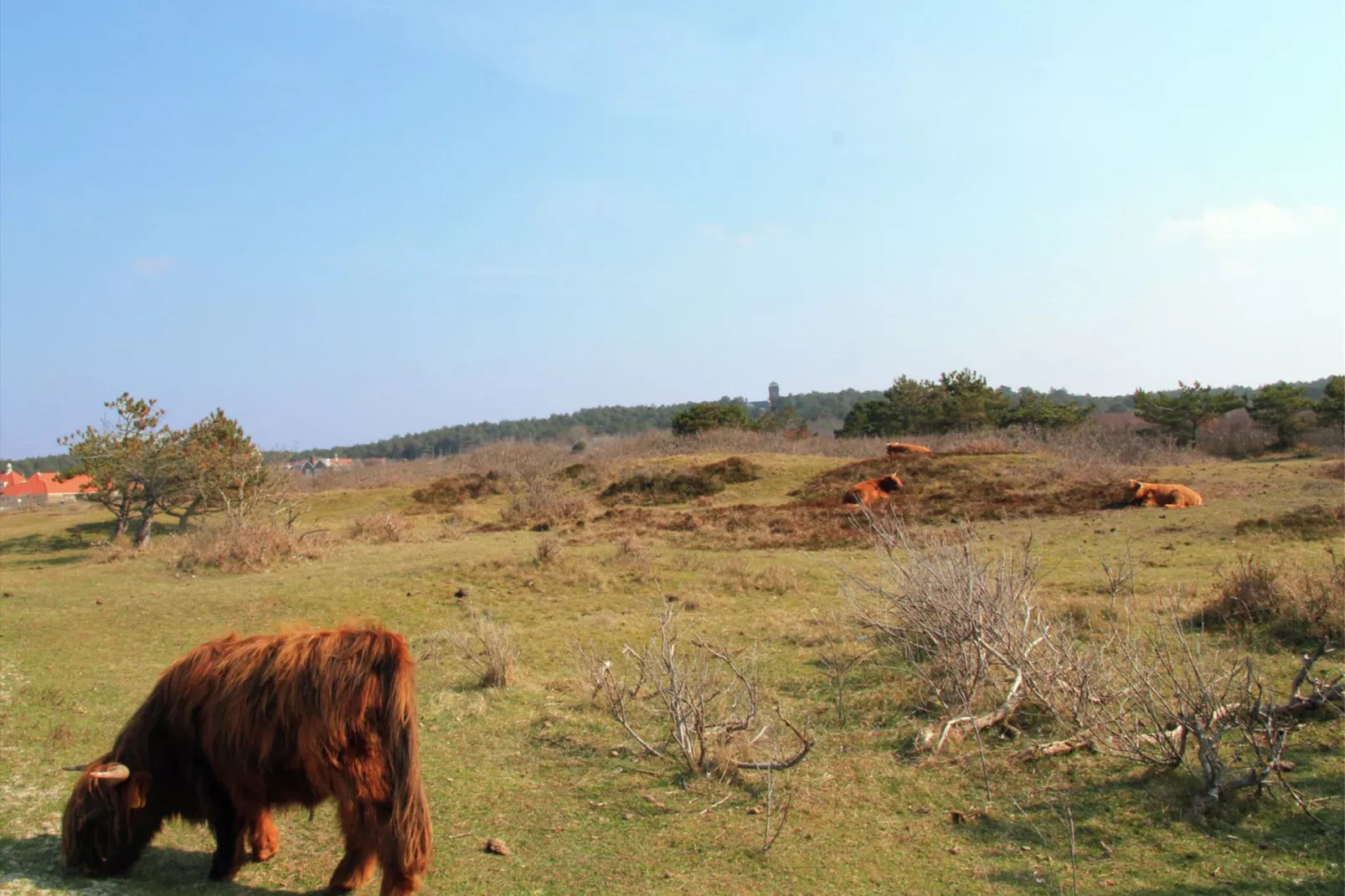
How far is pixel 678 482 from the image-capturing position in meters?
27.9

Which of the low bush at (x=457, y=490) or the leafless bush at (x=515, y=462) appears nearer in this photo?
the low bush at (x=457, y=490)

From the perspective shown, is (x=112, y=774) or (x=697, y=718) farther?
(x=697, y=718)

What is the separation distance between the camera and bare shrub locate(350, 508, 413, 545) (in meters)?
19.2

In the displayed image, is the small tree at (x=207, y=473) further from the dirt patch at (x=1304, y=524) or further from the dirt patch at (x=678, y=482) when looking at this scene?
the dirt patch at (x=1304, y=524)

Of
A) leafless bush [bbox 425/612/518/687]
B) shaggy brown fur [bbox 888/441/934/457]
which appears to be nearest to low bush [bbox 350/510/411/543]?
leafless bush [bbox 425/612/518/687]

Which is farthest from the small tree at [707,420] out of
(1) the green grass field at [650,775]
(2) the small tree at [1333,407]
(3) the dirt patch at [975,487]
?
(1) the green grass field at [650,775]

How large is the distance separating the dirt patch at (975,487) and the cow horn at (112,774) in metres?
14.5

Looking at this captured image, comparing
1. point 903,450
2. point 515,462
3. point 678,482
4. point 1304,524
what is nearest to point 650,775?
point 1304,524

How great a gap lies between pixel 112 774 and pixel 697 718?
285 centimetres

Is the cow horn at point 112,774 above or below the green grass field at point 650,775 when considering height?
above

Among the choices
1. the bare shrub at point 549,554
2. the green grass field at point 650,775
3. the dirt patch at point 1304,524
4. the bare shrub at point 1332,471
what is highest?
the bare shrub at point 1332,471

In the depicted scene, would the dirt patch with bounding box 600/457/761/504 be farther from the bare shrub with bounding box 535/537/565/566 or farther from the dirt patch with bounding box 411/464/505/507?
the bare shrub with bounding box 535/537/565/566

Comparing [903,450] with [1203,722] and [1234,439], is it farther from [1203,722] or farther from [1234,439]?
[1203,722]

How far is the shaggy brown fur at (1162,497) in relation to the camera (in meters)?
18.2
